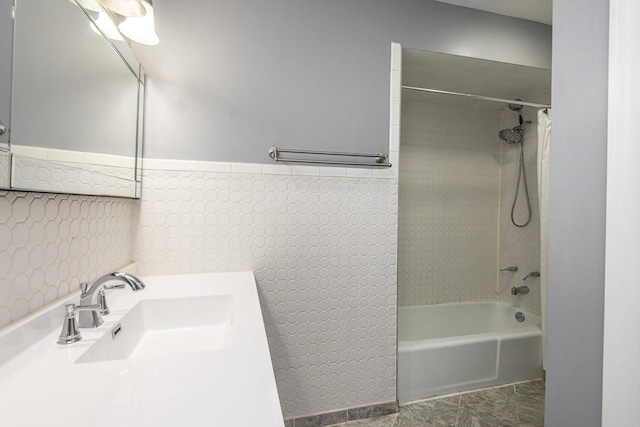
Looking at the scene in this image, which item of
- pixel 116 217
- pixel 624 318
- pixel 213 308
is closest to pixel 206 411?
pixel 213 308

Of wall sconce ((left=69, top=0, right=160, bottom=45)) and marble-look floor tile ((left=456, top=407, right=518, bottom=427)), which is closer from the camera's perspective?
wall sconce ((left=69, top=0, right=160, bottom=45))

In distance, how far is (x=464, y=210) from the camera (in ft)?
8.83

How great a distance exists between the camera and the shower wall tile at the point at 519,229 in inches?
94.9

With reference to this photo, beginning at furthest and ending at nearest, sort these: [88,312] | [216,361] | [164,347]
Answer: [164,347]
[88,312]
[216,361]

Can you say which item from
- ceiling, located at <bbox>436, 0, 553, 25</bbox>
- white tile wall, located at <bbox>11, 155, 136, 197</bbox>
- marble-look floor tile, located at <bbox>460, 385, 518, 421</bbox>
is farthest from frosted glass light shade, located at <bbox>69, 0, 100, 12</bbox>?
marble-look floor tile, located at <bbox>460, 385, 518, 421</bbox>

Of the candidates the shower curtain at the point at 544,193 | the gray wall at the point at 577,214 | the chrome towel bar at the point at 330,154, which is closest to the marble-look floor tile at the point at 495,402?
the shower curtain at the point at 544,193

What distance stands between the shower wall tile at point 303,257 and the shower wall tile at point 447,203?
2.98 feet

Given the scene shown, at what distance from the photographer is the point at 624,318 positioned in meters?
0.65

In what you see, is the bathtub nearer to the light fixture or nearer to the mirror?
the mirror

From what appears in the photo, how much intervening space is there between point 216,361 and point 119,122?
3.51 ft

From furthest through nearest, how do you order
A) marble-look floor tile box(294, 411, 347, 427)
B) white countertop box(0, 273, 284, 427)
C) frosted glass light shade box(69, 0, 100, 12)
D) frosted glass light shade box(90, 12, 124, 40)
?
marble-look floor tile box(294, 411, 347, 427), frosted glass light shade box(90, 12, 124, 40), frosted glass light shade box(69, 0, 100, 12), white countertop box(0, 273, 284, 427)

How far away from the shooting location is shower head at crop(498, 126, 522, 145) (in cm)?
248

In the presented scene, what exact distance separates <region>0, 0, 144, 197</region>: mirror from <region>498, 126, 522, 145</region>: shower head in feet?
8.88

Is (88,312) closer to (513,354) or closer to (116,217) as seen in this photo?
(116,217)
